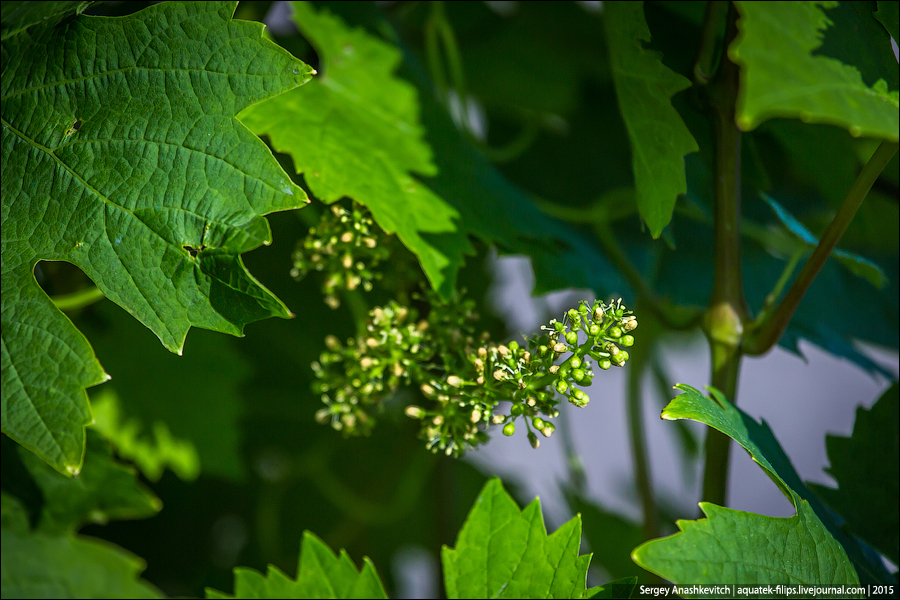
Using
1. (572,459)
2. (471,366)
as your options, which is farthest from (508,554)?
(572,459)

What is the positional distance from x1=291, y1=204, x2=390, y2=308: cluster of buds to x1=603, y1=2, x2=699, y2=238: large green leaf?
0.64ft

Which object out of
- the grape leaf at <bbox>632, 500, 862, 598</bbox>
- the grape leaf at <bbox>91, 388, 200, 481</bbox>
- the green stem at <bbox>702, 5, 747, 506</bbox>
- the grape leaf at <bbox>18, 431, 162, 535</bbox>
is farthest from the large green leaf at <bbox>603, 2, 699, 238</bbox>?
the grape leaf at <bbox>91, 388, 200, 481</bbox>

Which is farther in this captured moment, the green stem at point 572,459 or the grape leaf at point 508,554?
the green stem at point 572,459

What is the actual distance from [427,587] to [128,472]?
65 centimetres

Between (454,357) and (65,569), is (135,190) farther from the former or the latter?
(65,569)

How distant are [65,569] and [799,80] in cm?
70

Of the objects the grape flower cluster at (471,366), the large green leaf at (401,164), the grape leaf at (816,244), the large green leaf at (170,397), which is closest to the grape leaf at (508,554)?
the grape flower cluster at (471,366)

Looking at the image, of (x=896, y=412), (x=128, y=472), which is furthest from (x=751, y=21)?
(x=128, y=472)

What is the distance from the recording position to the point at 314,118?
537 millimetres

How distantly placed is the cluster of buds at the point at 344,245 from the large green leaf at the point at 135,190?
0.25 ft

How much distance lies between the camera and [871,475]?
0.55 meters

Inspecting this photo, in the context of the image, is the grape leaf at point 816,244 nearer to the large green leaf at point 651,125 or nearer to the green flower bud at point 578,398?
the large green leaf at point 651,125

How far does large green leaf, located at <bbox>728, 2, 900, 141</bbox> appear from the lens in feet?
0.96

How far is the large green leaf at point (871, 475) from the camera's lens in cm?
54
